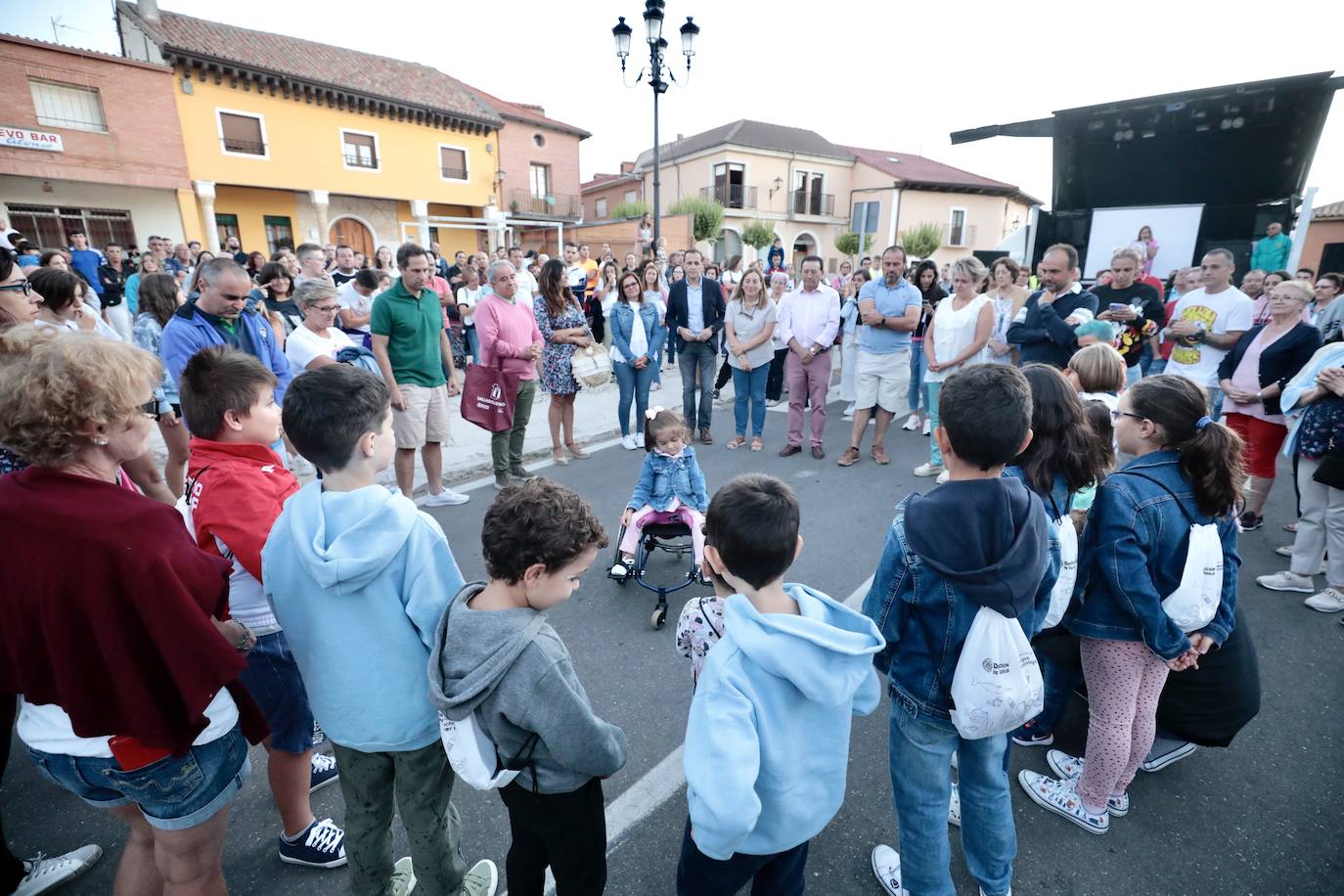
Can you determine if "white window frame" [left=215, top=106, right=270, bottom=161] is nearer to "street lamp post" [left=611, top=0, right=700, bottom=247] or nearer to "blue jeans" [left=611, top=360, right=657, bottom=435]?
"street lamp post" [left=611, top=0, right=700, bottom=247]

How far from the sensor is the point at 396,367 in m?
4.76

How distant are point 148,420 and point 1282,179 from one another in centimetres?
1345

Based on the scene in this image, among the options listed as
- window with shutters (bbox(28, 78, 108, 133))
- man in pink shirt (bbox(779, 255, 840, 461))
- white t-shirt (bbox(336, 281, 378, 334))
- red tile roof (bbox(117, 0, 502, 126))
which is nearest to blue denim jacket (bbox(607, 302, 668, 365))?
man in pink shirt (bbox(779, 255, 840, 461))

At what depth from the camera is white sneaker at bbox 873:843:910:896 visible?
6.43 ft

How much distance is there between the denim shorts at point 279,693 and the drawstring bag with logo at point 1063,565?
2400mm

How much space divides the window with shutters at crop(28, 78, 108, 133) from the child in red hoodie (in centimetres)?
2473

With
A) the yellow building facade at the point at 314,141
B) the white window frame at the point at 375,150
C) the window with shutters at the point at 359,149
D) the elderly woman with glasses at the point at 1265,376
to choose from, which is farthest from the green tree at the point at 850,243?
the elderly woman with glasses at the point at 1265,376

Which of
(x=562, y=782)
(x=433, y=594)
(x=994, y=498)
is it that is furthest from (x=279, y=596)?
(x=994, y=498)

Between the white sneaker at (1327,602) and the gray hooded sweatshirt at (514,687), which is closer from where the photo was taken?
the gray hooded sweatshirt at (514,687)

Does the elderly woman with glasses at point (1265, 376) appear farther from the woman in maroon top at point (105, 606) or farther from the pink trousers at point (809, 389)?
the woman in maroon top at point (105, 606)

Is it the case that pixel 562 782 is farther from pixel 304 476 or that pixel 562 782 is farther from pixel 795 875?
pixel 304 476

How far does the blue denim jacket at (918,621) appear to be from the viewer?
5.55ft

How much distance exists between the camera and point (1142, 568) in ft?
6.34

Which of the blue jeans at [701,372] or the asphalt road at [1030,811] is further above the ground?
the blue jeans at [701,372]
